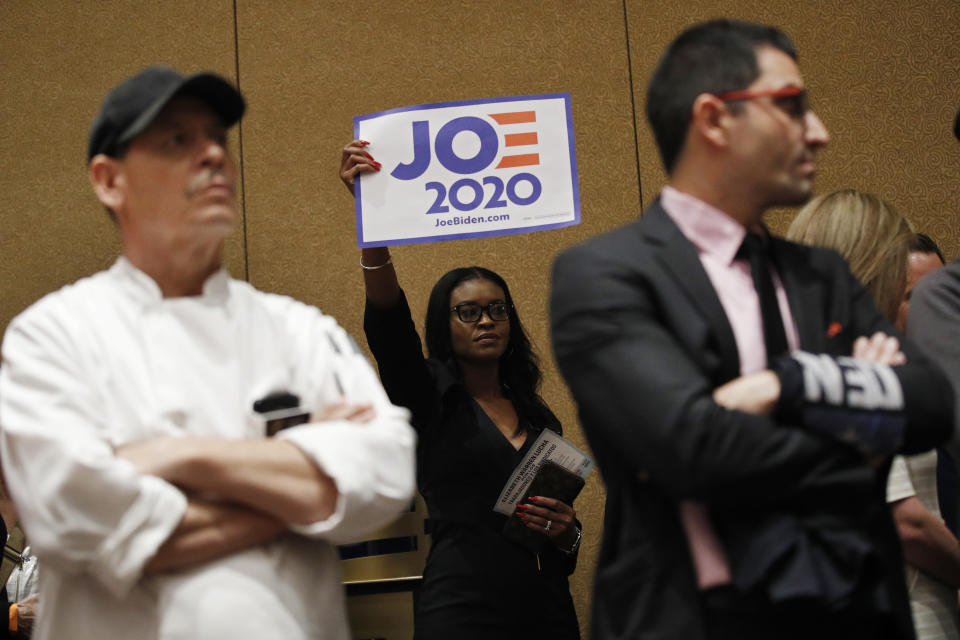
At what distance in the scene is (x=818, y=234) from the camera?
88.6 inches

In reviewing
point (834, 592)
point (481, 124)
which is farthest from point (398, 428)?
point (481, 124)

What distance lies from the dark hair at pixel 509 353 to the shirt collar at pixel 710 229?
56.6 inches

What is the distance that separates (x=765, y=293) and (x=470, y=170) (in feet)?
4.36

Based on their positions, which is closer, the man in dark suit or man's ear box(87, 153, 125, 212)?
the man in dark suit

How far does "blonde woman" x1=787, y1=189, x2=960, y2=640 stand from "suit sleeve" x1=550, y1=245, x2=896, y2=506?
0.95 metres

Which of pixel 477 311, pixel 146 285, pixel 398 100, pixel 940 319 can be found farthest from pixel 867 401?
pixel 398 100

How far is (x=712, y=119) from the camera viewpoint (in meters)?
1.44

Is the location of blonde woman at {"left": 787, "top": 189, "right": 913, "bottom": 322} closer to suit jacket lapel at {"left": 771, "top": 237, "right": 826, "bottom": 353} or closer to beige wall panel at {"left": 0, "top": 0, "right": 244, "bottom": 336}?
suit jacket lapel at {"left": 771, "top": 237, "right": 826, "bottom": 353}

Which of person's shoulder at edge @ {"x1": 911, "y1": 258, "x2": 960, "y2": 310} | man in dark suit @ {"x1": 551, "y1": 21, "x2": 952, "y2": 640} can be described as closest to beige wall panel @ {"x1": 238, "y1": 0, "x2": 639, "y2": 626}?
person's shoulder at edge @ {"x1": 911, "y1": 258, "x2": 960, "y2": 310}

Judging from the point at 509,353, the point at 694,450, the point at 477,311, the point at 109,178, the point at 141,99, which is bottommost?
the point at 694,450

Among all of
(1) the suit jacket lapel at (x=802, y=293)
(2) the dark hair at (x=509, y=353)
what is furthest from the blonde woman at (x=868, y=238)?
(2) the dark hair at (x=509, y=353)

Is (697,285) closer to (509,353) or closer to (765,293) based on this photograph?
(765,293)

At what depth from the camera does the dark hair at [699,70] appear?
4.72 ft

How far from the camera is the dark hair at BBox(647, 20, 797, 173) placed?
144 centimetres
